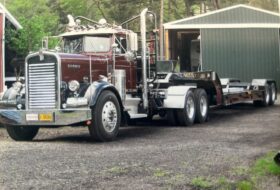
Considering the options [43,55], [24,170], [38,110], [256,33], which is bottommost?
[24,170]

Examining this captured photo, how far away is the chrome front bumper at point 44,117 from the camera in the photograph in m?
9.83

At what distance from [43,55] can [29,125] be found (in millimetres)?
1383

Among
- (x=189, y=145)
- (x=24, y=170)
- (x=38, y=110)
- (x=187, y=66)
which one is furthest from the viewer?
(x=187, y=66)

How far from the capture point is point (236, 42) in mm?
27094

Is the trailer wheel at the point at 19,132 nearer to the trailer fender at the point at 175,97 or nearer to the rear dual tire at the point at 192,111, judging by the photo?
the trailer fender at the point at 175,97

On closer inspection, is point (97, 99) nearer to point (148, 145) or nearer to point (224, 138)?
point (148, 145)

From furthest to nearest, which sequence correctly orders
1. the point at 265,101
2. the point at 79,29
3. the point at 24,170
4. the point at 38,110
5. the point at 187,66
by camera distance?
the point at 187,66 → the point at 265,101 → the point at 79,29 → the point at 38,110 → the point at 24,170

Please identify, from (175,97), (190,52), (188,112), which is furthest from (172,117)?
(190,52)

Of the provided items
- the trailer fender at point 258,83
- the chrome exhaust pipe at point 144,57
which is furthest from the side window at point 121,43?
the trailer fender at point 258,83

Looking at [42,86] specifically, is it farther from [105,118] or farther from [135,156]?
[135,156]

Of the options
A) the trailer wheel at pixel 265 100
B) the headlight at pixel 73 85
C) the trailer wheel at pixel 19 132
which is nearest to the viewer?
the headlight at pixel 73 85

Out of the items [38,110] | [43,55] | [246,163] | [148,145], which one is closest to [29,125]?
[38,110]

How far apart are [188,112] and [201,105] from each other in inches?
33.1

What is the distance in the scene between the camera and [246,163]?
7.41 metres
